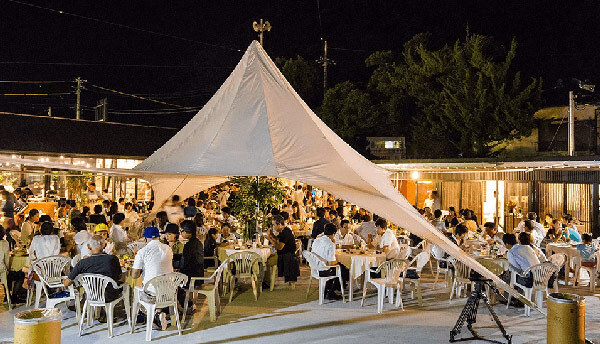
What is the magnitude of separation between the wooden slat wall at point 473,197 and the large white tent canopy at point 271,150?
10.8 meters

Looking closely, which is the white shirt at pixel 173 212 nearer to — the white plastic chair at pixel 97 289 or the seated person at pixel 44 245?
the seated person at pixel 44 245

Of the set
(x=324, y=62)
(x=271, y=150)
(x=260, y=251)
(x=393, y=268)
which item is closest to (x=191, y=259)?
(x=260, y=251)

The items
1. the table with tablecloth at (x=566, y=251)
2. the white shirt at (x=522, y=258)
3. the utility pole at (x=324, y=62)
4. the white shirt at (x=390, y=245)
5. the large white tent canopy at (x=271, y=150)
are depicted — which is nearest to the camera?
the large white tent canopy at (x=271, y=150)

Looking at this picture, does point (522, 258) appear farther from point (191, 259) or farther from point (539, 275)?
point (191, 259)

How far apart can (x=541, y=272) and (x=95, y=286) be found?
6.62m

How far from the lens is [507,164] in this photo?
1471 cm

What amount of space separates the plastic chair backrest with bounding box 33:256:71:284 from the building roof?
1096cm

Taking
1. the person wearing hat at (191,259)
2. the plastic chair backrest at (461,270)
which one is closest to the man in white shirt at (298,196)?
the plastic chair backrest at (461,270)

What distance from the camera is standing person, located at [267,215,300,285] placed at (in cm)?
1002

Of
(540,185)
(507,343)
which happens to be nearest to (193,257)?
(507,343)

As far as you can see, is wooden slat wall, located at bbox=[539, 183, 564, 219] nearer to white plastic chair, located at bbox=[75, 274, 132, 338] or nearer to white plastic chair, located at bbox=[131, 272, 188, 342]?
white plastic chair, located at bbox=[131, 272, 188, 342]

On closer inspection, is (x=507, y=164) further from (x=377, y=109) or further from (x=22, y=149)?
(x=22, y=149)

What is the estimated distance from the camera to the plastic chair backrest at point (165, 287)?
6.76 metres

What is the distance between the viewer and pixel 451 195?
59.8 feet
